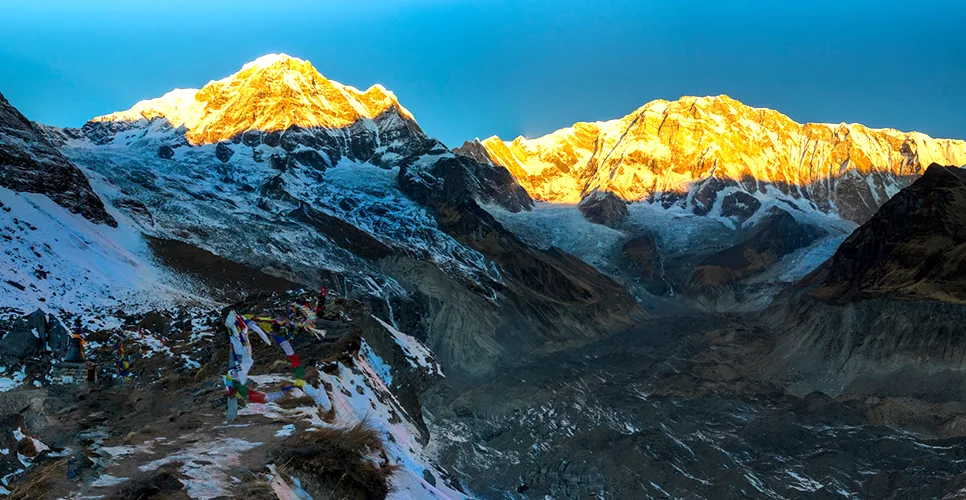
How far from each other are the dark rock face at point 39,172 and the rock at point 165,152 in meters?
72.7

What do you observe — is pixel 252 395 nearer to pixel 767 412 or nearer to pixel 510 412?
pixel 510 412

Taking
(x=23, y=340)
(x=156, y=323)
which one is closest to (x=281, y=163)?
(x=156, y=323)

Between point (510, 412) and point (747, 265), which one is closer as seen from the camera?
point (510, 412)

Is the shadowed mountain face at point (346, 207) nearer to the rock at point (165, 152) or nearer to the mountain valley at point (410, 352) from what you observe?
the rock at point (165, 152)

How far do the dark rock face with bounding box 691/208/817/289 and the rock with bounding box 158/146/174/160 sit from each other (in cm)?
12952

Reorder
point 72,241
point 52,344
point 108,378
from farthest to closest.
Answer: point 72,241
point 52,344
point 108,378

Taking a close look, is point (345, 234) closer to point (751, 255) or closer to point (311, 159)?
point (311, 159)

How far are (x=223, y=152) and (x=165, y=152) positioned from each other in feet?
36.0

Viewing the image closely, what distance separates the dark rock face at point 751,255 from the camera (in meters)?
170

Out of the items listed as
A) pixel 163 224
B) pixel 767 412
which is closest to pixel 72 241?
pixel 163 224

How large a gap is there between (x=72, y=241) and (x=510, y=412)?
35587 millimetres

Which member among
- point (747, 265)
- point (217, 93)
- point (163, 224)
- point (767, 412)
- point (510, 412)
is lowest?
point (510, 412)

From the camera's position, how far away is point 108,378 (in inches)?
925

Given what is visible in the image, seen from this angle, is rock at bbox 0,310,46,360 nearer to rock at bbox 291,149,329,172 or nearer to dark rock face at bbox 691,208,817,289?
rock at bbox 291,149,329,172
